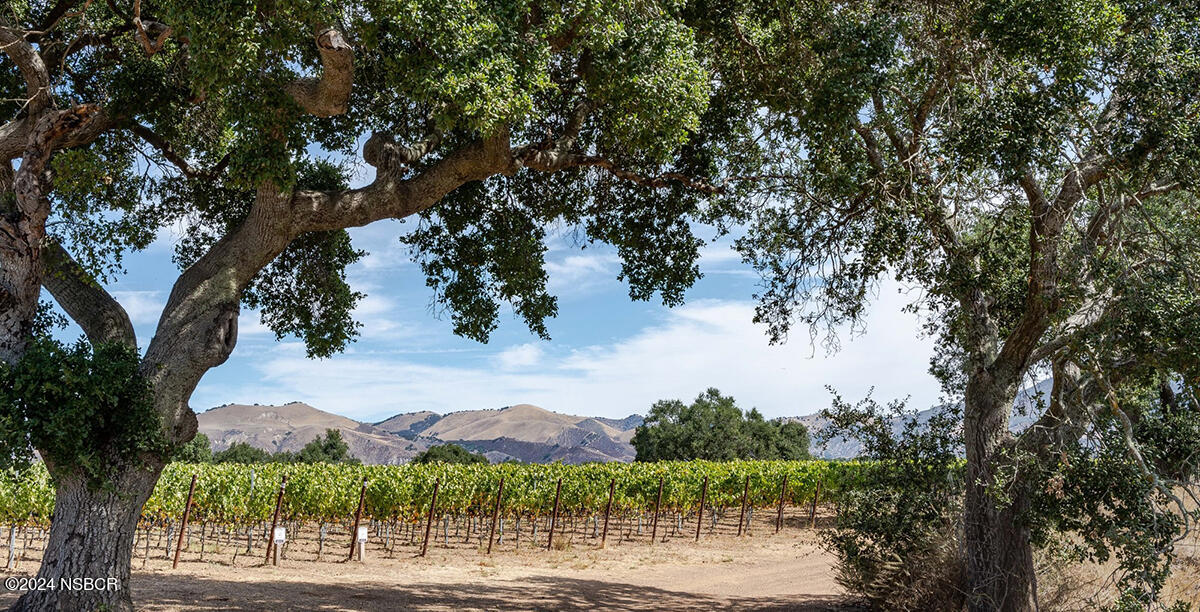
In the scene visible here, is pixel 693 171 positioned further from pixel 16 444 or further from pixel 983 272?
pixel 16 444

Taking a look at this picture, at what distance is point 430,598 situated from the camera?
1353 cm

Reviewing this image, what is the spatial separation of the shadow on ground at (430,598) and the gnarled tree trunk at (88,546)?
3195 mm

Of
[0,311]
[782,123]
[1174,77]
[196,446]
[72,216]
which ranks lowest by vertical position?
[196,446]

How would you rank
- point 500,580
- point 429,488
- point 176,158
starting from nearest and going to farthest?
point 176,158, point 500,580, point 429,488

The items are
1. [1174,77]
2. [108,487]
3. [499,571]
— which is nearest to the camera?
[1174,77]

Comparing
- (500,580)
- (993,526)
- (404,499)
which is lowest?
(500,580)

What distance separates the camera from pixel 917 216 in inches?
357

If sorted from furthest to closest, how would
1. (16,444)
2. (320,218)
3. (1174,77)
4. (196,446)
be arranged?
(196,446) → (320,218) → (16,444) → (1174,77)

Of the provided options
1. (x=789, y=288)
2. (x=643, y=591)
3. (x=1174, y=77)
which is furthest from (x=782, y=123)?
(x=643, y=591)

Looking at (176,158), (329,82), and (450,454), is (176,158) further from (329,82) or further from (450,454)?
(450,454)

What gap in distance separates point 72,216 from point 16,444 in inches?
165

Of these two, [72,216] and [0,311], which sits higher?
[72,216]

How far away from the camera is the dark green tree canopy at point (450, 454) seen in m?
44.9

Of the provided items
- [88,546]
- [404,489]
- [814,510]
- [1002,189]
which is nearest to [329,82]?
[88,546]
